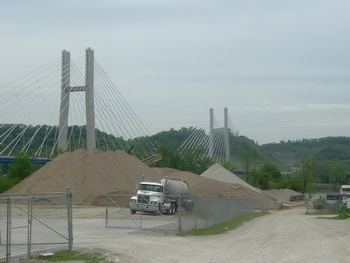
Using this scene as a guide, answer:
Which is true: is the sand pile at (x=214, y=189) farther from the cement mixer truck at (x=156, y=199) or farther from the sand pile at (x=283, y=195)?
the sand pile at (x=283, y=195)

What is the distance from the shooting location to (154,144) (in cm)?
11212

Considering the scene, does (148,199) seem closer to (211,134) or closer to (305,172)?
(211,134)

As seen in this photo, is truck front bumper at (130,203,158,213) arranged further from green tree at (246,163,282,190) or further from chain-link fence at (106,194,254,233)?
green tree at (246,163,282,190)

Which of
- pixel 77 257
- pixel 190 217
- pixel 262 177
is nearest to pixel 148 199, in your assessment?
pixel 190 217

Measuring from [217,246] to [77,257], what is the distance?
5.83m

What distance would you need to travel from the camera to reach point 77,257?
18.9 meters

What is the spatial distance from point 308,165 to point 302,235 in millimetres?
110147

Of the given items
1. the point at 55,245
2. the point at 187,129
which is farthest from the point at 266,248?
the point at 187,129

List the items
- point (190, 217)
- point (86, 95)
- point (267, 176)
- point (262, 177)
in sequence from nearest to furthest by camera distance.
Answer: point (190, 217)
point (86, 95)
point (262, 177)
point (267, 176)

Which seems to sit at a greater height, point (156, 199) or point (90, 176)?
point (90, 176)

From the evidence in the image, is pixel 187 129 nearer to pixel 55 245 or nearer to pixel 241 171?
pixel 241 171

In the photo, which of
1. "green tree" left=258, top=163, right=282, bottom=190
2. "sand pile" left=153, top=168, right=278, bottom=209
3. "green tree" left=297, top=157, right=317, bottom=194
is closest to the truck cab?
"sand pile" left=153, top=168, right=278, bottom=209

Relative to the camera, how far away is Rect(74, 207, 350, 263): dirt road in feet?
62.1

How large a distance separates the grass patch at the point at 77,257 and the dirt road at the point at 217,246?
1.47ft
